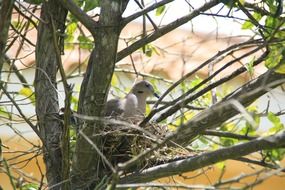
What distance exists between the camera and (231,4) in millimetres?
2486

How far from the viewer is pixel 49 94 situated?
2.75 metres

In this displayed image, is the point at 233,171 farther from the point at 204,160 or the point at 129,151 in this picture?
the point at 204,160

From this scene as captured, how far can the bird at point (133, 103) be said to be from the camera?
3539 mm

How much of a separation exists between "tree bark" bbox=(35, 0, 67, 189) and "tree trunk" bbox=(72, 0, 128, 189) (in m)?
0.10

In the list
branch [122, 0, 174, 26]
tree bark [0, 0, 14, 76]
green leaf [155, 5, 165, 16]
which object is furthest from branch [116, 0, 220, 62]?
green leaf [155, 5, 165, 16]

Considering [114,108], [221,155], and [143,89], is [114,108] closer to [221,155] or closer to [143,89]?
[143,89]

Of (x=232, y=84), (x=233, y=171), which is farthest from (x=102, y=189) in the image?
(x=233, y=171)

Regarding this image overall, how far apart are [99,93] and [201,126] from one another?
0.38m

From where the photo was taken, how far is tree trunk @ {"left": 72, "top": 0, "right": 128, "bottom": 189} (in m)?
2.37

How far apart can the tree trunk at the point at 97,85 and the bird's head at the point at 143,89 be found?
1.25 metres

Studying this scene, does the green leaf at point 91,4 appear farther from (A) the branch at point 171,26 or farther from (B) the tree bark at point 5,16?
(B) the tree bark at point 5,16

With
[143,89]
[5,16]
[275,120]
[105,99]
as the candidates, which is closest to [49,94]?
[105,99]

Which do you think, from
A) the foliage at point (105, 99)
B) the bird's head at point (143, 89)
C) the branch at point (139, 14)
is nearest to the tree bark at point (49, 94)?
the foliage at point (105, 99)

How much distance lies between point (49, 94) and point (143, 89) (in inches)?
49.1
